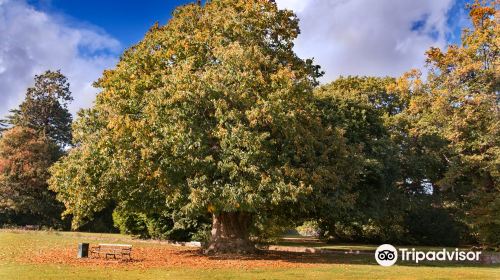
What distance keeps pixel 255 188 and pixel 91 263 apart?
784 centimetres

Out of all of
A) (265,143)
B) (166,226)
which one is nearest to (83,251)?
(265,143)

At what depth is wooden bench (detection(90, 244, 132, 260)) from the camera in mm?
23406

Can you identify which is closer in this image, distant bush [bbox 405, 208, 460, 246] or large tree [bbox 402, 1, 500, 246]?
large tree [bbox 402, 1, 500, 246]

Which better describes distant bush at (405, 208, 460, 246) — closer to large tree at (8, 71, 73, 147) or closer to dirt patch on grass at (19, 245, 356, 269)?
dirt patch on grass at (19, 245, 356, 269)

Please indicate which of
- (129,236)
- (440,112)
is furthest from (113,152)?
(440,112)

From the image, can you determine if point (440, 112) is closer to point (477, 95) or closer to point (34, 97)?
point (477, 95)

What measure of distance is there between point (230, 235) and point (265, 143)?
7.13 m

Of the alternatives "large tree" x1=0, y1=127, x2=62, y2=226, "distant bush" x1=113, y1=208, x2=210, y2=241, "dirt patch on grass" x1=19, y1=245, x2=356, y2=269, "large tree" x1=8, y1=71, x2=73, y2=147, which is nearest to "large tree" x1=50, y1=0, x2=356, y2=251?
"dirt patch on grass" x1=19, y1=245, x2=356, y2=269

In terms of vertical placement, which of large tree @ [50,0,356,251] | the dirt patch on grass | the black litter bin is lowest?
the dirt patch on grass

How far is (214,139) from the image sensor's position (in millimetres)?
24688

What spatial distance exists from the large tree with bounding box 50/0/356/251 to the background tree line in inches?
3.1

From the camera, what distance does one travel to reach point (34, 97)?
79.1 meters

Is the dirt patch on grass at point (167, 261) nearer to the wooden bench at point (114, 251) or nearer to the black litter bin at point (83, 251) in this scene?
the black litter bin at point (83, 251)

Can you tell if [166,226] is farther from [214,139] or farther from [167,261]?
[214,139]
